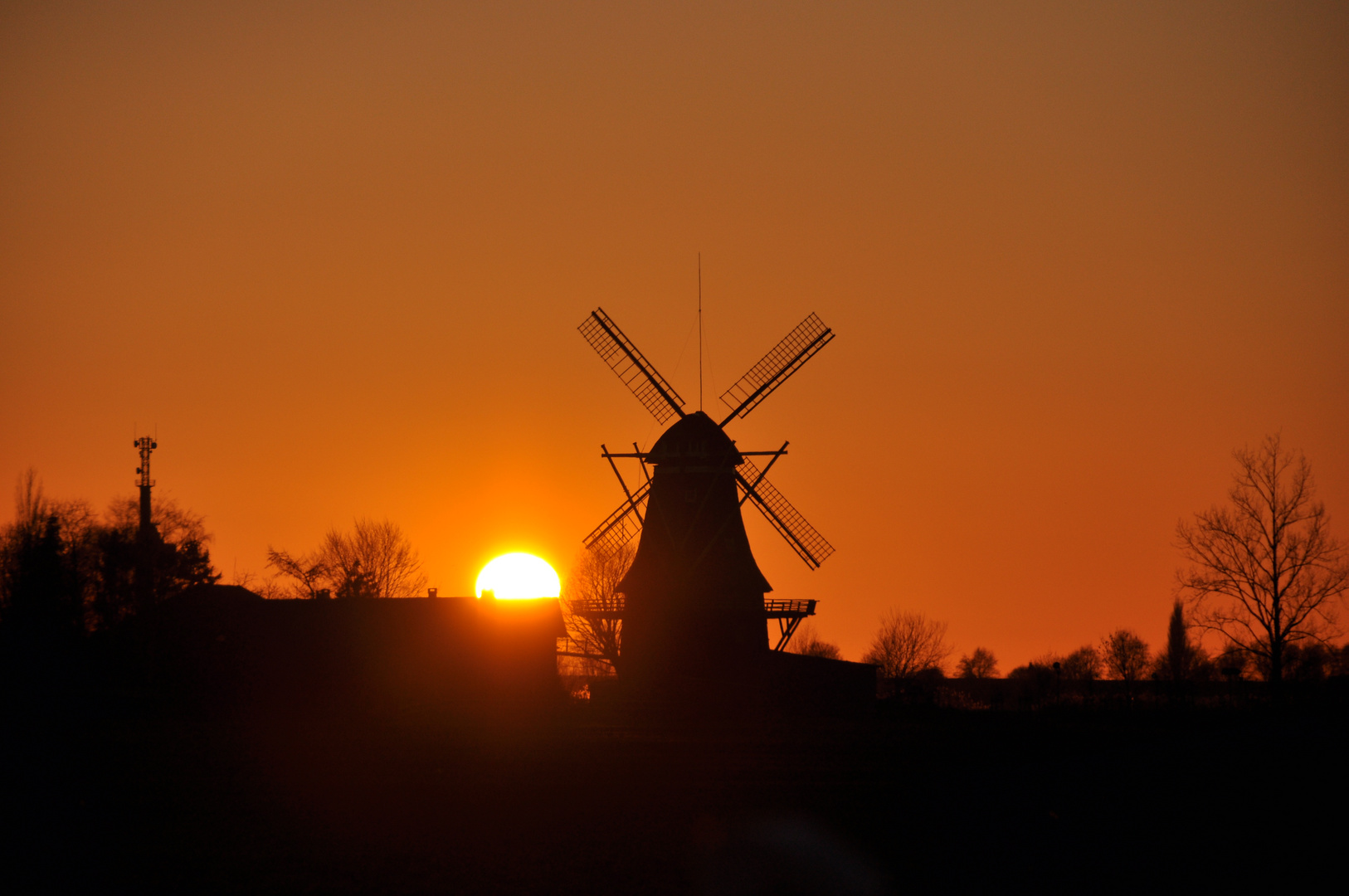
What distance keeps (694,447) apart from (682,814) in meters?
23.2

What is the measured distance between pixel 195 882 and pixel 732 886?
7.25 m

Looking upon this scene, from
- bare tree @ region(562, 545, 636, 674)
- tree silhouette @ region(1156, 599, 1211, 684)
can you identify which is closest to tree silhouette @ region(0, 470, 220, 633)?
bare tree @ region(562, 545, 636, 674)

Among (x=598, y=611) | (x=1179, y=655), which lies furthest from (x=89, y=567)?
(x=1179, y=655)

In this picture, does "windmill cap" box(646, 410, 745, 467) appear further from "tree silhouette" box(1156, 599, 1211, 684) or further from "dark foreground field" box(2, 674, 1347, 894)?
"tree silhouette" box(1156, 599, 1211, 684)

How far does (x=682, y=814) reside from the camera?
21047 mm

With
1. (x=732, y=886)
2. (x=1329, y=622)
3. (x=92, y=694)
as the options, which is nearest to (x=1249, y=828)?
(x=732, y=886)

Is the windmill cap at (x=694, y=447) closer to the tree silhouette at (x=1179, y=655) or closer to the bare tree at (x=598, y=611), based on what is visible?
the bare tree at (x=598, y=611)

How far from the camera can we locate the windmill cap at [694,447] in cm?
4338

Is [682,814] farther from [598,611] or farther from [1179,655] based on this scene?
[1179,655]

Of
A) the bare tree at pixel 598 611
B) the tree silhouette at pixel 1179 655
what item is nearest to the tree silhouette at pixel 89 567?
the bare tree at pixel 598 611

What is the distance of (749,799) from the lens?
22188 millimetres

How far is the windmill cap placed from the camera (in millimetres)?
43375

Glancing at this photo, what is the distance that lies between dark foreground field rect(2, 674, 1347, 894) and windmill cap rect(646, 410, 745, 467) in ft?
46.2

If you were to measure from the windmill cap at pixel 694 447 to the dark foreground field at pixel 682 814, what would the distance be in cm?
1407
